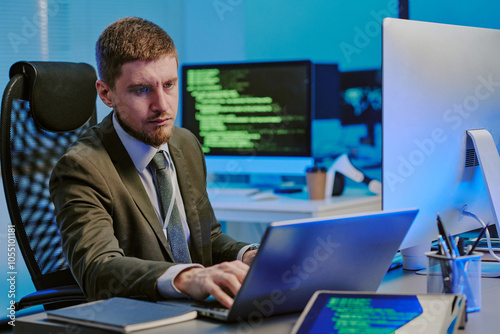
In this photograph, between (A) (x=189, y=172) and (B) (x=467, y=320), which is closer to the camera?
(B) (x=467, y=320)

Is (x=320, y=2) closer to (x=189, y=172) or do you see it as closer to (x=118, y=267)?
(x=189, y=172)

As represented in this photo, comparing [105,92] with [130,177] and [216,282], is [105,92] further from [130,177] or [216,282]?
[216,282]

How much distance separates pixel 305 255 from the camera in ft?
3.04

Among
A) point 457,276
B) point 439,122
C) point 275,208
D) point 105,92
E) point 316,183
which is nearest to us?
point 457,276

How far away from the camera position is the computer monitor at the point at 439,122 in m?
1.22

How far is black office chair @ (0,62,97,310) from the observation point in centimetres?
169

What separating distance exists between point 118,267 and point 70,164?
333 mm

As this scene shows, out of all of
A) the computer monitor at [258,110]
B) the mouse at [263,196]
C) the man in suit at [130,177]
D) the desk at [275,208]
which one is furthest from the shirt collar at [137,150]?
the computer monitor at [258,110]

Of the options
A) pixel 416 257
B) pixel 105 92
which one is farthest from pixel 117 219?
pixel 416 257

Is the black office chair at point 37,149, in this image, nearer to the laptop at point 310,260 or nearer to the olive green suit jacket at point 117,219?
the olive green suit jacket at point 117,219

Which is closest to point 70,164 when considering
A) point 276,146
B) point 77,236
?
point 77,236

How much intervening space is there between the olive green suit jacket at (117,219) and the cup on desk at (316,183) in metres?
1.20

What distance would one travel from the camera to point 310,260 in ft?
3.09

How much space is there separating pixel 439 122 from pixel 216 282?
0.60 metres
